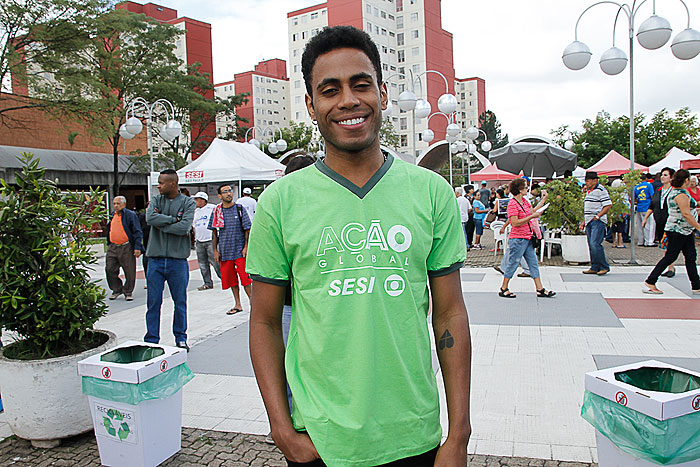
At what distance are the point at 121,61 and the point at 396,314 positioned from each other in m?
29.2

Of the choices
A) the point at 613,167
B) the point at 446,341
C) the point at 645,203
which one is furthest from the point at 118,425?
the point at 613,167

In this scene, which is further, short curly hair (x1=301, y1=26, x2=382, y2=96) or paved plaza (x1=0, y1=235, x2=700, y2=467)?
paved plaza (x1=0, y1=235, x2=700, y2=467)

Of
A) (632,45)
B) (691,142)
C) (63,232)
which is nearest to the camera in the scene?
(63,232)

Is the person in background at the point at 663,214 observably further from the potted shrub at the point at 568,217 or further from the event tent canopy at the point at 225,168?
the event tent canopy at the point at 225,168

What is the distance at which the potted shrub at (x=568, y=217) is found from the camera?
37.6 feet

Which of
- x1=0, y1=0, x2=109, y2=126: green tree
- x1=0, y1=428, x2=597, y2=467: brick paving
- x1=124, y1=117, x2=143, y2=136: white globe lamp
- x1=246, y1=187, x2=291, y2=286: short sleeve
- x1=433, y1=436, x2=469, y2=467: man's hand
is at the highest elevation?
x1=0, y1=0, x2=109, y2=126: green tree

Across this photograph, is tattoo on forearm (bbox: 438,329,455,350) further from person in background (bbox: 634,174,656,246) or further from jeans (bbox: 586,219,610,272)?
person in background (bbox: 634,174,656,246)

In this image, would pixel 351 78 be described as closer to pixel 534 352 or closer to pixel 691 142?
pixel 534 352

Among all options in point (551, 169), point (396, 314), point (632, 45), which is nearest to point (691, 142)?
point (551, 169)

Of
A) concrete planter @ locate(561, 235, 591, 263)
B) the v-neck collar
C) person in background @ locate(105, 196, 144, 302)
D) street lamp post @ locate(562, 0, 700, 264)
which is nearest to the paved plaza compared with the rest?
person in background @ locate(105, 196, 144, 302)

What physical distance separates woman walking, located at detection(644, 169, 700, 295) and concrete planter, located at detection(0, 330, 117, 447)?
7624 mm

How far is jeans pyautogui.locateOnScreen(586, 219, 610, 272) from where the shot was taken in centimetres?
1019

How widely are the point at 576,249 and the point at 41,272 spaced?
409 inches

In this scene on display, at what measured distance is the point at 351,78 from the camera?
1.56 m
